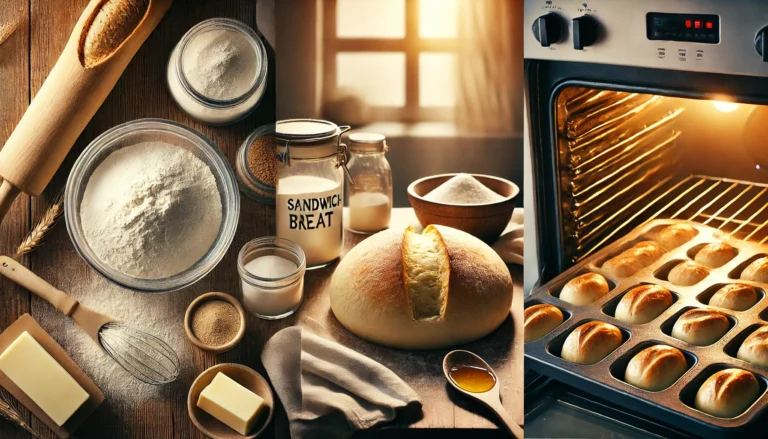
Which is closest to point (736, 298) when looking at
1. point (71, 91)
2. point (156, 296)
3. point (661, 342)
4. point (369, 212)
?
point (661, 342)

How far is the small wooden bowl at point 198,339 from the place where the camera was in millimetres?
1061

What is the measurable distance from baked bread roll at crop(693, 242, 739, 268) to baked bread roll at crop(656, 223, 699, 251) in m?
0.04

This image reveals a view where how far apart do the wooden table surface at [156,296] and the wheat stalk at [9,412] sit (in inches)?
Answer: 0.7

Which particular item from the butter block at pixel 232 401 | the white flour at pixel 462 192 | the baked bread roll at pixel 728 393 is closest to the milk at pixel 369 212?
the white flour at pixel 462 192

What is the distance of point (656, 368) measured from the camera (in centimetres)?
98

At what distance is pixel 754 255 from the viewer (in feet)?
4.39

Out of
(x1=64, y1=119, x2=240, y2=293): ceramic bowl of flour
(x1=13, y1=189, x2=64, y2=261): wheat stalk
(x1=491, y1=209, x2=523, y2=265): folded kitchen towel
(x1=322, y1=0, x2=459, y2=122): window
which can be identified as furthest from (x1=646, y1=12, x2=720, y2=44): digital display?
(x1=13, y1=189, x2=64, y2=261): wheat stalk

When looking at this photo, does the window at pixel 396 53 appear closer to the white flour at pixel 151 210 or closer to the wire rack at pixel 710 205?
the white flour at pixel 151 210

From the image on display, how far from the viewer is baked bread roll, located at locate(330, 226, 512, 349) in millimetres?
997

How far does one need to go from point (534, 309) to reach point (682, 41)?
45 centimetres

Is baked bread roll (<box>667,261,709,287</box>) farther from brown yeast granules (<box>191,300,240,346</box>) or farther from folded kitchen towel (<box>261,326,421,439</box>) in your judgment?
brown yeast granules (<box>191,300,240,346</box>)

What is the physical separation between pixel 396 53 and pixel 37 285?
2.09 feet

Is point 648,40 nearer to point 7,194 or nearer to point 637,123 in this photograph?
point 637,123

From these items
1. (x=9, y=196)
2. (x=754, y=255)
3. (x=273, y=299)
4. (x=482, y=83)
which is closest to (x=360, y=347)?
(x=273, y=299)
